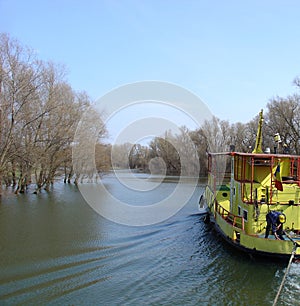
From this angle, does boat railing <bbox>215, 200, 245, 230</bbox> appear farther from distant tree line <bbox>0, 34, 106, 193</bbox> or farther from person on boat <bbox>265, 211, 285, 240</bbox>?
distant tree line <bbox>0, 34, 106, 193</bbox>

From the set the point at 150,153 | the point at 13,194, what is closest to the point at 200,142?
the point at 150,153

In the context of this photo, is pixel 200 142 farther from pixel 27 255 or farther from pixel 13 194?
pixel 27 255

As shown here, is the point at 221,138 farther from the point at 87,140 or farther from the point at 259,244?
the point at 259,244

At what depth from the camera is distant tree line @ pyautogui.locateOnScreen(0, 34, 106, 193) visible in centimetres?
2653

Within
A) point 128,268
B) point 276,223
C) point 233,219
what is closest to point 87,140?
point 233,219

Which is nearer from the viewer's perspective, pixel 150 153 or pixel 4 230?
pixel 4 230

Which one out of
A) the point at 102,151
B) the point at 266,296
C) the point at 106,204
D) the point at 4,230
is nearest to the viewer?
the point at 266,296

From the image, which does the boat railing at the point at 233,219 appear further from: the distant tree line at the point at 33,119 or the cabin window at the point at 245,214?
the distant tree line at the point at 33,119

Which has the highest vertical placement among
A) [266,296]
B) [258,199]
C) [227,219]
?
[258,199]

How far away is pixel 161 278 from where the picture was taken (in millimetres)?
10359

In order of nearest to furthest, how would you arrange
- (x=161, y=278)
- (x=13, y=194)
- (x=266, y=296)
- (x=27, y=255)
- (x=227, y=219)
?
1. (x=266, y=296)
2. (x=161, y=278)
3. (x=27, y=255)
4. (x=227, y=219)
5. (x=13, y=194)

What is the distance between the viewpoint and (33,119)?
2973 centimetres

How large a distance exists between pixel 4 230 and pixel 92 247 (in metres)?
5.57

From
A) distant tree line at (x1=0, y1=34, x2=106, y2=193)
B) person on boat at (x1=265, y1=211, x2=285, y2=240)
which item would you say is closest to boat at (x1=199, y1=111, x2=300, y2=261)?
person on boat at (x1=265, y1=211, x2=285, y2=240)
